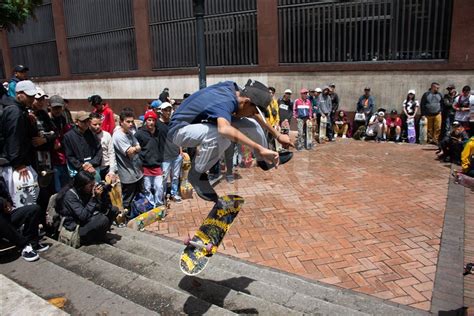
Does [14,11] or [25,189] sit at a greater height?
[14,11]

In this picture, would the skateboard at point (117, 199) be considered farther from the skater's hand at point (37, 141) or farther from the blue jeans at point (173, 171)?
the skater's hand at point (37, 141)

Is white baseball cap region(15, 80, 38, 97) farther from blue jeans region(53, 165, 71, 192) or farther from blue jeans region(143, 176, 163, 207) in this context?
blue jeans region(143, 176, 163, 207)

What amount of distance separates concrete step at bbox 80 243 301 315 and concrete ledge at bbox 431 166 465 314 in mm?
1761

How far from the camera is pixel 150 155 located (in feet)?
20.7

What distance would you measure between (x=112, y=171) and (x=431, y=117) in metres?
9.76

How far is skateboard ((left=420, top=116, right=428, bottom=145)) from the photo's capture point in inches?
458

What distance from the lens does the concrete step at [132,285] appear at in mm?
3135

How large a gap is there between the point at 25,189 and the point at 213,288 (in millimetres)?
2408

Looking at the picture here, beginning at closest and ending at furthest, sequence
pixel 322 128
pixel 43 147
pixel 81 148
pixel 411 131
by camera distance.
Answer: pixel 43 147
pixel 81 148
pixel 411 131
pixel 322 128

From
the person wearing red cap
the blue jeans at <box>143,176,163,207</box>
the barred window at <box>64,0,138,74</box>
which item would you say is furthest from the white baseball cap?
the barred window at <box>64,0,138,74</box>

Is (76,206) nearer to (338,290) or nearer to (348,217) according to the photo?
(338,290)

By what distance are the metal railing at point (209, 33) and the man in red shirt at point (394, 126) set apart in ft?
19.1

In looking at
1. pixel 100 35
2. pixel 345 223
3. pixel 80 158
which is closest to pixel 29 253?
pixel 80 158

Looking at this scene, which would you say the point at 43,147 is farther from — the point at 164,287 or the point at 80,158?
the point at 164,287
